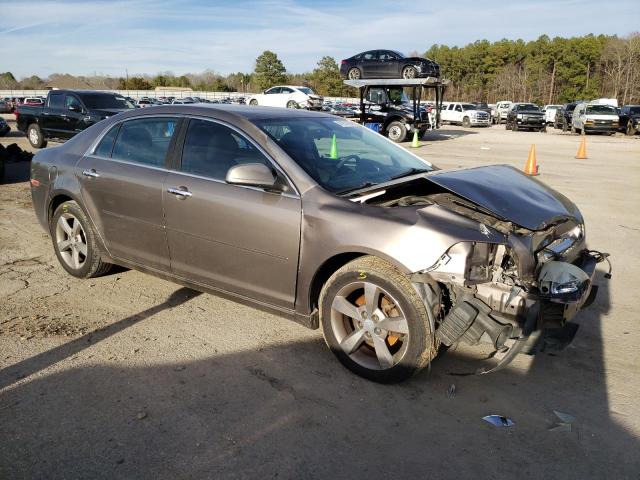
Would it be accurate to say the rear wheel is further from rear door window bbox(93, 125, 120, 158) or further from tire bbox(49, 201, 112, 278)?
tire bbox(49, 201, 112, 278)

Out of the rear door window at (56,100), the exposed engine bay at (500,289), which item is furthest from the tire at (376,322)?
the rear door window at (56,100)

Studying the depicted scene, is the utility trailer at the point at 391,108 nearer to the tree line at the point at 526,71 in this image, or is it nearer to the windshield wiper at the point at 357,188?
the windshield wiper at the point at 357,188

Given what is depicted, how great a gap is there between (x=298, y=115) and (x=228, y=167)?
89 cm

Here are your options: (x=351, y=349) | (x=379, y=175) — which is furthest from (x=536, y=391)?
(x=379, y=175)

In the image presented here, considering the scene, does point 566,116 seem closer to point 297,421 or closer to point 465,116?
point 465,116

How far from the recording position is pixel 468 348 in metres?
3.84

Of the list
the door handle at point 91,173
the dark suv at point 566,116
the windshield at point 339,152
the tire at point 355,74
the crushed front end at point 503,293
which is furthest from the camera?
the dark suv at point 566,116

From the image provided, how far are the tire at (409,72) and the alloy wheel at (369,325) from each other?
20.8 meters

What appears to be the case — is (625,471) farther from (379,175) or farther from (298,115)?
(298,115)

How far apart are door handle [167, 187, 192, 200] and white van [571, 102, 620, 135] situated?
31.9m

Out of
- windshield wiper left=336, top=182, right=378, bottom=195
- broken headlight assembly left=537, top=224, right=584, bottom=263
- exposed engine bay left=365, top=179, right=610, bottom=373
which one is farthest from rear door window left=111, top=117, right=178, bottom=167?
broken headlight assembly left=537, top=224, right=584, bottom=263

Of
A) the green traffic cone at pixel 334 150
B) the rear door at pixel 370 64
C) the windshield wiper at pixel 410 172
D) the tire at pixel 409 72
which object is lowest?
the windshield wiper at pixel 410 172

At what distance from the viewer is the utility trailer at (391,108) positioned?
72.9ft

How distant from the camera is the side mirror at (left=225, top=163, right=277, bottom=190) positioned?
3.51m
